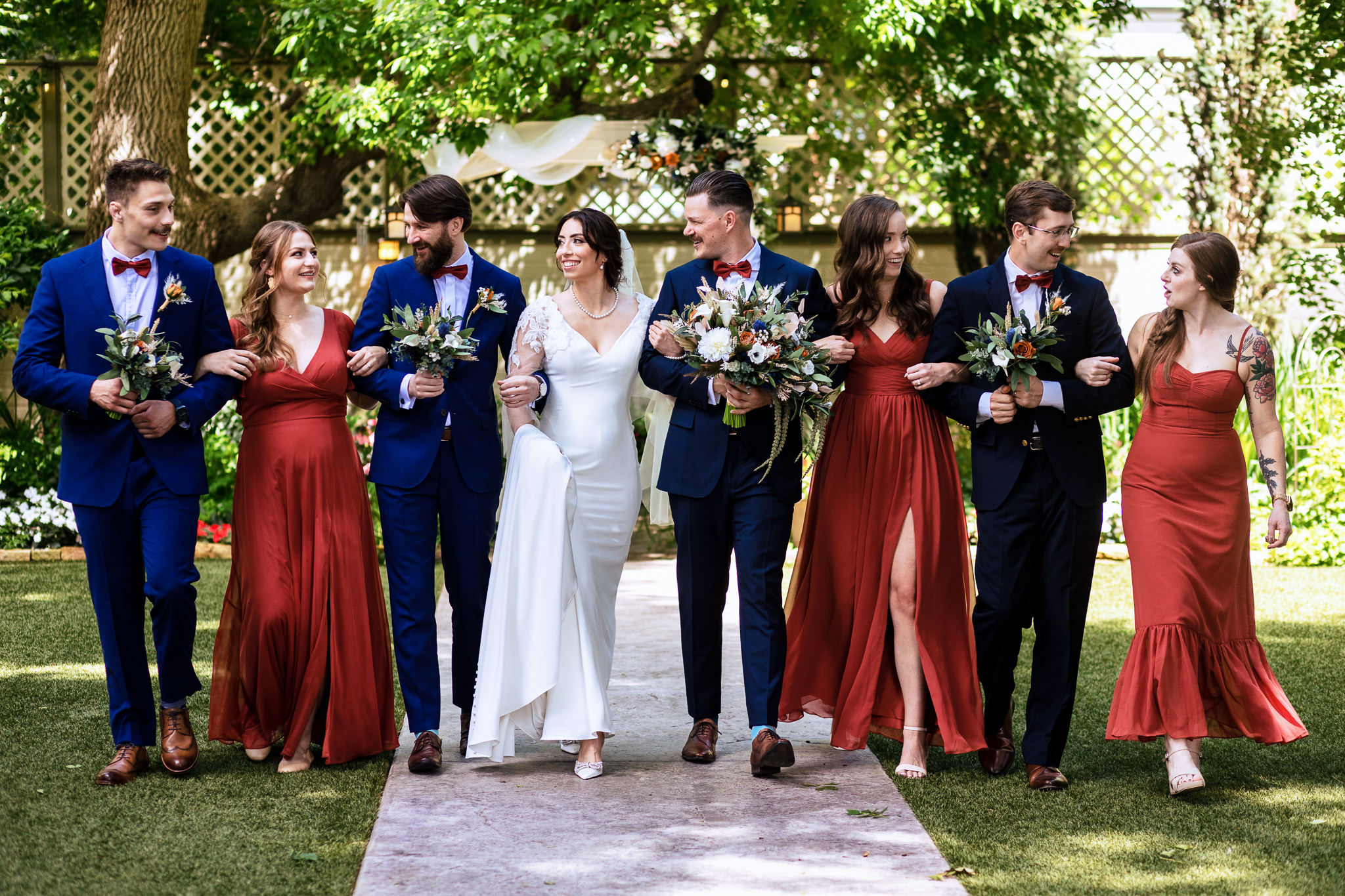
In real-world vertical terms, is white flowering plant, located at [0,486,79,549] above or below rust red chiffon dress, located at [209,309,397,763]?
below

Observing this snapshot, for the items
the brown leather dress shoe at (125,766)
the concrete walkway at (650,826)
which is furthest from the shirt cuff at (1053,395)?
the brown leather dress shoe at (125,766)

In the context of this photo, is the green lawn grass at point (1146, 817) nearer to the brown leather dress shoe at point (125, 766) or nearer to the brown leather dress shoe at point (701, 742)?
the brown leather dress shoe at point (701, 742)

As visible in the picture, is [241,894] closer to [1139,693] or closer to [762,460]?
[762,460]

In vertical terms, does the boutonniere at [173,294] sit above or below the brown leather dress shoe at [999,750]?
above

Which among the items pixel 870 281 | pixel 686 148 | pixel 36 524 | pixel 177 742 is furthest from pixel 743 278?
pixel 36 524

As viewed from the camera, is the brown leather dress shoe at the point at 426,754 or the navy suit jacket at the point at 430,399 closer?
the brown leather dress shoe at the point at 426,754

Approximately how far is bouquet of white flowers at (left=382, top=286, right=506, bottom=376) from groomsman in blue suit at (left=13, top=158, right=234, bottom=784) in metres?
0.70

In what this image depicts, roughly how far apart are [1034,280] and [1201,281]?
575 millimetres

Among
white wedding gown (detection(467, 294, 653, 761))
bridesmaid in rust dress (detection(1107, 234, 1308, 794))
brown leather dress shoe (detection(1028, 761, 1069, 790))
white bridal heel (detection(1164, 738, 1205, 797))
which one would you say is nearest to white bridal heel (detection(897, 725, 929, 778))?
brown leather dress shoe (detection(1028, 761, 1069, 790))

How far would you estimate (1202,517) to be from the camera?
15.8 ft

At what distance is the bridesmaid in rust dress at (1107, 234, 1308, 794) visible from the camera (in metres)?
4.74

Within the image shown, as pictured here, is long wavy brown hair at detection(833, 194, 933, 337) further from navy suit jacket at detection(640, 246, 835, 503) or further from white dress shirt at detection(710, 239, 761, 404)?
white dress shirt at detection(710, 239, 761, 404)

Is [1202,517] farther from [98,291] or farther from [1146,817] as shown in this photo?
[98,291]

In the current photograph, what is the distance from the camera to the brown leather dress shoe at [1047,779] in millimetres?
4789
